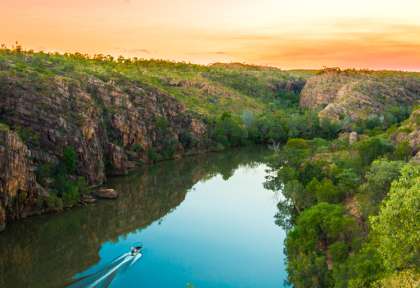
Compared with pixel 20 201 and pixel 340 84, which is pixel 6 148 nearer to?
pixel 20 201

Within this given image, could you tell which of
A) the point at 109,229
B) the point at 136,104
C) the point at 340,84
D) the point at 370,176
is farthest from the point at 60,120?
the point at 340,84

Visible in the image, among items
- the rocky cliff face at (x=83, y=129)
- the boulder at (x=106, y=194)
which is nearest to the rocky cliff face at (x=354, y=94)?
the rocky cliff face at (x=83, y=129)

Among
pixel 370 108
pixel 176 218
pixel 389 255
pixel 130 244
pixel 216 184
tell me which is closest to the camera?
pixel 389 255

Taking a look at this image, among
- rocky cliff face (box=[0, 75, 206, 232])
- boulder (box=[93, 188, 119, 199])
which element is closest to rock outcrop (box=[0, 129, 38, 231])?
rocky cliff face (box=[0, 75, 206, 232])

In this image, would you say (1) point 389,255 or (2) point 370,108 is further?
(2) point 370,108

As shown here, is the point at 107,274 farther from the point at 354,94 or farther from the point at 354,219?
the point at 354,94

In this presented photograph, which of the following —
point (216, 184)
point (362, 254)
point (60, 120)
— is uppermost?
point (60, 120)

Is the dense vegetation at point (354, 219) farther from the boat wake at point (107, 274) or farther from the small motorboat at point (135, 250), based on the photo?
the small motorboat at point (135, 250)
